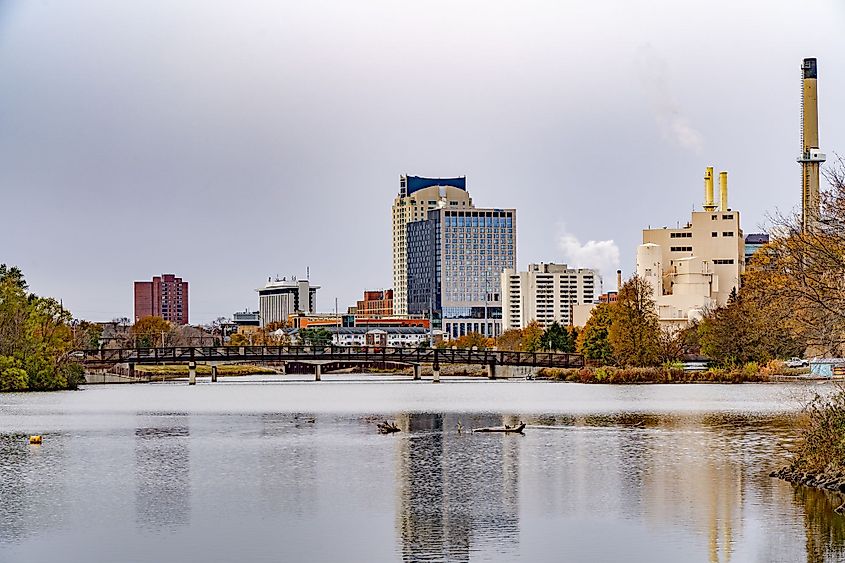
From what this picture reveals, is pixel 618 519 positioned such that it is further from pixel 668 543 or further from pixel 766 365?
pixel 766 365

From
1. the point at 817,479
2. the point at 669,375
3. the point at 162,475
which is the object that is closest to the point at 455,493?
the point at 817,479

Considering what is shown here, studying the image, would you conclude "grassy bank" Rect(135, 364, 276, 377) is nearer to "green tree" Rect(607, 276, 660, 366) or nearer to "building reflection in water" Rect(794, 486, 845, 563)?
"green tree" Rect(607, 276, 660, 366)

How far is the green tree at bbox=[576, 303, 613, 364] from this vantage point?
386 ft

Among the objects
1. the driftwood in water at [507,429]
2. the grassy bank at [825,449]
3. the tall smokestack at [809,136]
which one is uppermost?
the tall smokestack at [809,136]

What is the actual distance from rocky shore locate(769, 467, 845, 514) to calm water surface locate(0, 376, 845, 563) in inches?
15.6

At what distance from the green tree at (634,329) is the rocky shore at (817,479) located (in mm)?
72529

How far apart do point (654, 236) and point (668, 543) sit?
535ft

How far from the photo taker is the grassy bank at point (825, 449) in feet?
110

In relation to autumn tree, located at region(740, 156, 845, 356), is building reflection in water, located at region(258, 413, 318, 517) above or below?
below

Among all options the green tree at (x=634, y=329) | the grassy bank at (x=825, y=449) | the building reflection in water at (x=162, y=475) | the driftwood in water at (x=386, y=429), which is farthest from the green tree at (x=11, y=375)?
the grassy bank at (x=825, y=449)

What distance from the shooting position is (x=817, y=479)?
3475 centimetres

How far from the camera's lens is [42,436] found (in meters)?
56.6

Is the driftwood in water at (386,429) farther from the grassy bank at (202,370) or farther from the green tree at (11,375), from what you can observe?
the grassy bank at (202,370)

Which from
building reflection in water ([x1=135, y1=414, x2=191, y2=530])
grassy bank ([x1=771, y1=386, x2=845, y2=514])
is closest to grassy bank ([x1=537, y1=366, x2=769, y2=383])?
building reflection in water ([x1=135, y1=414, x2=191, y2=530])
